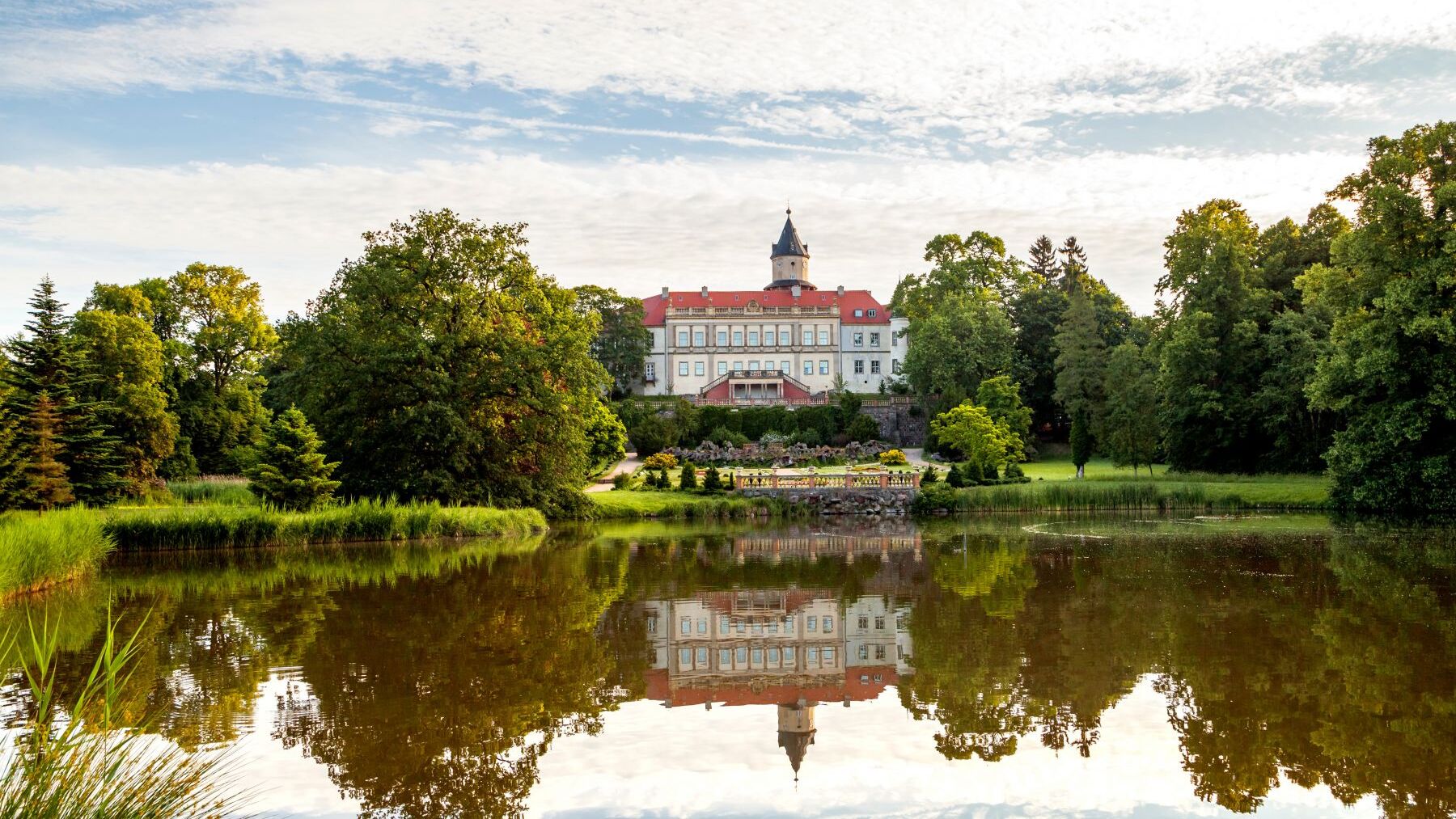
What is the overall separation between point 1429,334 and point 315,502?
21.4 m

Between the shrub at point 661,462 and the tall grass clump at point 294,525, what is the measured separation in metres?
14.8

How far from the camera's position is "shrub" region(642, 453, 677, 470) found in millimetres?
37312

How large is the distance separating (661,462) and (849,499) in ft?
36.4

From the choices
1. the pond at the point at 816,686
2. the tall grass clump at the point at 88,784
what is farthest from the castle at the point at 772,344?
the tall grass clump at the point at 88,784

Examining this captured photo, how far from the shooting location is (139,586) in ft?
46.2

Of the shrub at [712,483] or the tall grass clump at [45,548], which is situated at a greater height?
the shrub at [712,483]

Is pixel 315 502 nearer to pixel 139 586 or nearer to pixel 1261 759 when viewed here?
pixel 139 586

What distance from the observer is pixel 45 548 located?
13.4 metres

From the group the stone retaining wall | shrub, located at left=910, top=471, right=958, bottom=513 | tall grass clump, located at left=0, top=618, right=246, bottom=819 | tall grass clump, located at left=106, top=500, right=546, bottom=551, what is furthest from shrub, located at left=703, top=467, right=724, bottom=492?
tall grass clump, located at left=0, top=618, right=246, bottom=819

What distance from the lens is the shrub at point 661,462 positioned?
37.3 m

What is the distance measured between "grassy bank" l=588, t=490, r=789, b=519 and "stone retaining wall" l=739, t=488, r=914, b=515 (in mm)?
482

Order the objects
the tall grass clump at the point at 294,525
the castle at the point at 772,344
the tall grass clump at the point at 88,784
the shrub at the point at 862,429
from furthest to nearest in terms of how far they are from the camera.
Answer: the castle at the point at 772,344
the shrub at the point at 862,429
the tall grass clump at the point at 294,525
the tall grass clump at the point at 88,784

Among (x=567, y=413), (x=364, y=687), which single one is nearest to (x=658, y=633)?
(x=364, y=687)

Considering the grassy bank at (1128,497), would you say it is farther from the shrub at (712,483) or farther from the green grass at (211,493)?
the green grass at (211,493)
